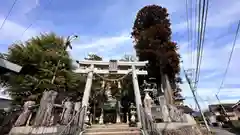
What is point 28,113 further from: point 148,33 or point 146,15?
point 146,15

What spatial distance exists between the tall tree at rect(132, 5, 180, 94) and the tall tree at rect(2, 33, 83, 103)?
748 centimetres

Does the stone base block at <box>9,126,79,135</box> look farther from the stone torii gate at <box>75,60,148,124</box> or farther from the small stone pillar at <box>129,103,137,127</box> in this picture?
the stone torii gate at <box>75,60,148,124</box>

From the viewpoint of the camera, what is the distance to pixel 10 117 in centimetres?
727

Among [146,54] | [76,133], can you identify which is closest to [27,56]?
[76,133]

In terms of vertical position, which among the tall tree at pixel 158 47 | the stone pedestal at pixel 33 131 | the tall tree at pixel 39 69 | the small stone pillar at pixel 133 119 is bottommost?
the stone pedestal at pixel 33 131

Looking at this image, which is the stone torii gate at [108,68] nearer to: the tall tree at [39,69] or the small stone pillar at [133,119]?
the tall tree at [39,69]

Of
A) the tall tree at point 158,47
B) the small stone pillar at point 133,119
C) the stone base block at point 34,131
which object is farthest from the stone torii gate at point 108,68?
the stone base block at point 34,131

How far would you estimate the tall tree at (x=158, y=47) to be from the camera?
14.0 meters

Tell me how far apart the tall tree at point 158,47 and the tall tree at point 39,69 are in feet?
24.5

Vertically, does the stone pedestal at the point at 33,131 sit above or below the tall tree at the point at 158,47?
below

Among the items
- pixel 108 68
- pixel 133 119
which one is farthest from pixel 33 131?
pixel 108 68

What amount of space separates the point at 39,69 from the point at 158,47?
9.77 meters

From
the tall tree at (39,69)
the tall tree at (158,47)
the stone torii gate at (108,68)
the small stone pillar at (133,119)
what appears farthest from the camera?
the tall tree at (158,47)

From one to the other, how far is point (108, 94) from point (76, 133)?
26.4 ft
